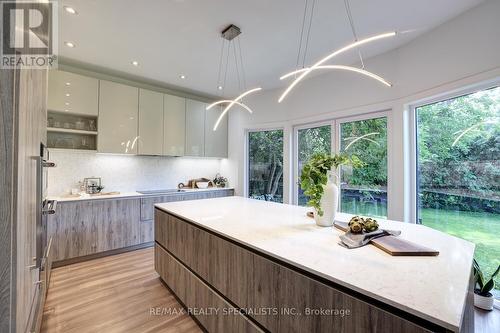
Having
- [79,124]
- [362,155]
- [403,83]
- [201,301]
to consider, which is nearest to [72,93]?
[79,124]

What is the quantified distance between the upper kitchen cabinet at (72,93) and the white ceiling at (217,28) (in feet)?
0.95

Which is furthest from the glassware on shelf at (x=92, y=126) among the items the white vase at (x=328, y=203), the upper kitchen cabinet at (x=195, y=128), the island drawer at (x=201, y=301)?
the white vase at (x=328, y=203)

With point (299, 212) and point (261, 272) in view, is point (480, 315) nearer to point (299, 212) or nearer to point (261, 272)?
point (299, 212)

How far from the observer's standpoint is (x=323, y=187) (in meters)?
1.64

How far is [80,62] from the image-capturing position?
3.26m

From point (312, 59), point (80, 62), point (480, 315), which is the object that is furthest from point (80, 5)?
point (480, 315)

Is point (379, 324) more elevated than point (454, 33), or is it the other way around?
point (454, 33)

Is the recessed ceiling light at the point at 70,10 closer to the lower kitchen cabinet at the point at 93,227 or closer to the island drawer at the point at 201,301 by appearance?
the lower kitchen cabinet at the point at 93,227

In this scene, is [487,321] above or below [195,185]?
below

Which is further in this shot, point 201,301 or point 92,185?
point 92,185

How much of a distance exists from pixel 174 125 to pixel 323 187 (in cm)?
340

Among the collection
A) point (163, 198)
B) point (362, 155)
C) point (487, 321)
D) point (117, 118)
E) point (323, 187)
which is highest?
point (117, 118)

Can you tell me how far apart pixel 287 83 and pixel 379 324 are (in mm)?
3902

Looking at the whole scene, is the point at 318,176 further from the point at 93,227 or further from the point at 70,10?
the point at 93,227
